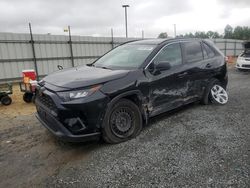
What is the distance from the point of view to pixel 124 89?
3.66m

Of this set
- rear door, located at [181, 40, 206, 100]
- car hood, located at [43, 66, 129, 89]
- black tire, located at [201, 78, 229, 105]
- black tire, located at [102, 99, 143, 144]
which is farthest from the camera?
black tire, located at [201, 78, 229, 105]

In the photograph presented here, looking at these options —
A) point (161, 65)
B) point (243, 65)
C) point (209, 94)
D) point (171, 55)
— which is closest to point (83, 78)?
point (161, 65)

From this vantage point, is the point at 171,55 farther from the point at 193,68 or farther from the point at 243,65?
the point at 243,65

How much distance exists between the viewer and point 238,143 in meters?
3.58

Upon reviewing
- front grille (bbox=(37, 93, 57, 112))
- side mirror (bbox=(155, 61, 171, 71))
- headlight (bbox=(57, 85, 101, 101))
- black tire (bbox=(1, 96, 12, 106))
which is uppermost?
side mirror (bbox=(155, 61, 171, 71))

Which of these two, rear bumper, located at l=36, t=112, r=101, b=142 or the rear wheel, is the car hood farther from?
the rear wheel

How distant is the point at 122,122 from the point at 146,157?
74cm

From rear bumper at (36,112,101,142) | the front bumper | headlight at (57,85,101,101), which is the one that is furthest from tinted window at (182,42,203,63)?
rear bumper at (36,112,101,142)

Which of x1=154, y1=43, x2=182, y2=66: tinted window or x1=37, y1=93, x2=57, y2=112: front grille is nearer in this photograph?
x1=37, y1=93, x2=57, y2=112: front grille

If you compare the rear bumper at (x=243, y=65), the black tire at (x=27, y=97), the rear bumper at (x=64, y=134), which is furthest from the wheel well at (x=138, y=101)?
the rear bumper at (x=243, y=65)

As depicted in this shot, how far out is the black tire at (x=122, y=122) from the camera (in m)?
3.54

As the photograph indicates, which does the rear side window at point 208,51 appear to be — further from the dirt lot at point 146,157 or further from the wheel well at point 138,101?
the wheel well at point 138,101

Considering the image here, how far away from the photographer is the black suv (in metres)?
3.30

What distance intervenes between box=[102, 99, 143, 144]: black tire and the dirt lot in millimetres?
134
